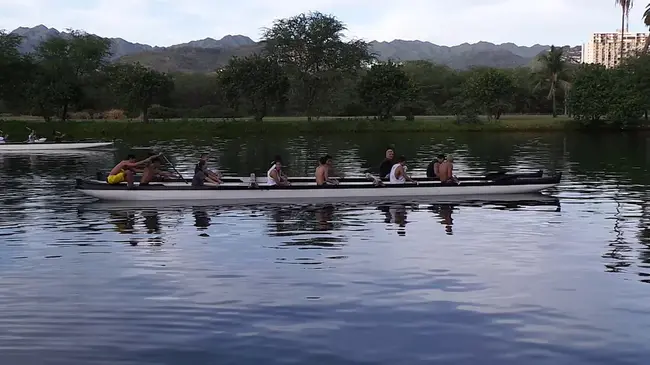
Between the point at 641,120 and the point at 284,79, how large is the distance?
46.0 meters

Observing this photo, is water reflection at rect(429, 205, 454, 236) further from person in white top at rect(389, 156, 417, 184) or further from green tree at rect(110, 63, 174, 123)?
green tree at rect(110, 63, 174, 123)

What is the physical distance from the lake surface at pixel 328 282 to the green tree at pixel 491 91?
67.8 meters

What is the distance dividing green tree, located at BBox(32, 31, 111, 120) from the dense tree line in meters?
0.14

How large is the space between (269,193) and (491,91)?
7296cm

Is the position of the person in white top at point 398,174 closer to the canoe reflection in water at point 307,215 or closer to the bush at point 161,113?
the canoe reflection in water at point 307,215

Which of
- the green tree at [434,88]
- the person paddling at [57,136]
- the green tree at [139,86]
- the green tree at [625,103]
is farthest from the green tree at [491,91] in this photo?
the person paddling at [57,136]

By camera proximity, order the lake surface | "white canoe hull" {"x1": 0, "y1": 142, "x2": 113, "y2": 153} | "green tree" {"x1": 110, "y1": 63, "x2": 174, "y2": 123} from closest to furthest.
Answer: the lake surface, "white canoe hull" {"x1": 0, "y1": 142, "x2": 113, "y2": 153}, "green tree" {"x1": 110, "y1": 63, "x2": 174, "y2": 123}

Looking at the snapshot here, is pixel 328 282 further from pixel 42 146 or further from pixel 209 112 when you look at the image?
pixel 209 112

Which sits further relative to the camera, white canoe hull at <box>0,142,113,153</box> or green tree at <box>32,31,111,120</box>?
green tree at <box>32,31,111,120</box>

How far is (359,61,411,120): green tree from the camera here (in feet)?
316

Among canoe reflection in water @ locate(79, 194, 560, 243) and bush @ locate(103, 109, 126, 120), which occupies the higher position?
bush @ locate(103, 109, 126, 120)

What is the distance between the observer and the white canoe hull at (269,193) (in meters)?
28.7

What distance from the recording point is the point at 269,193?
29016mm

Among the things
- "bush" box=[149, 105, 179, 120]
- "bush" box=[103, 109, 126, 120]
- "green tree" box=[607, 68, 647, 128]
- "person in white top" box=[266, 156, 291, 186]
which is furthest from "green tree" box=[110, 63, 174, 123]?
"person in white top" box=[266, 156, 291, 186]
